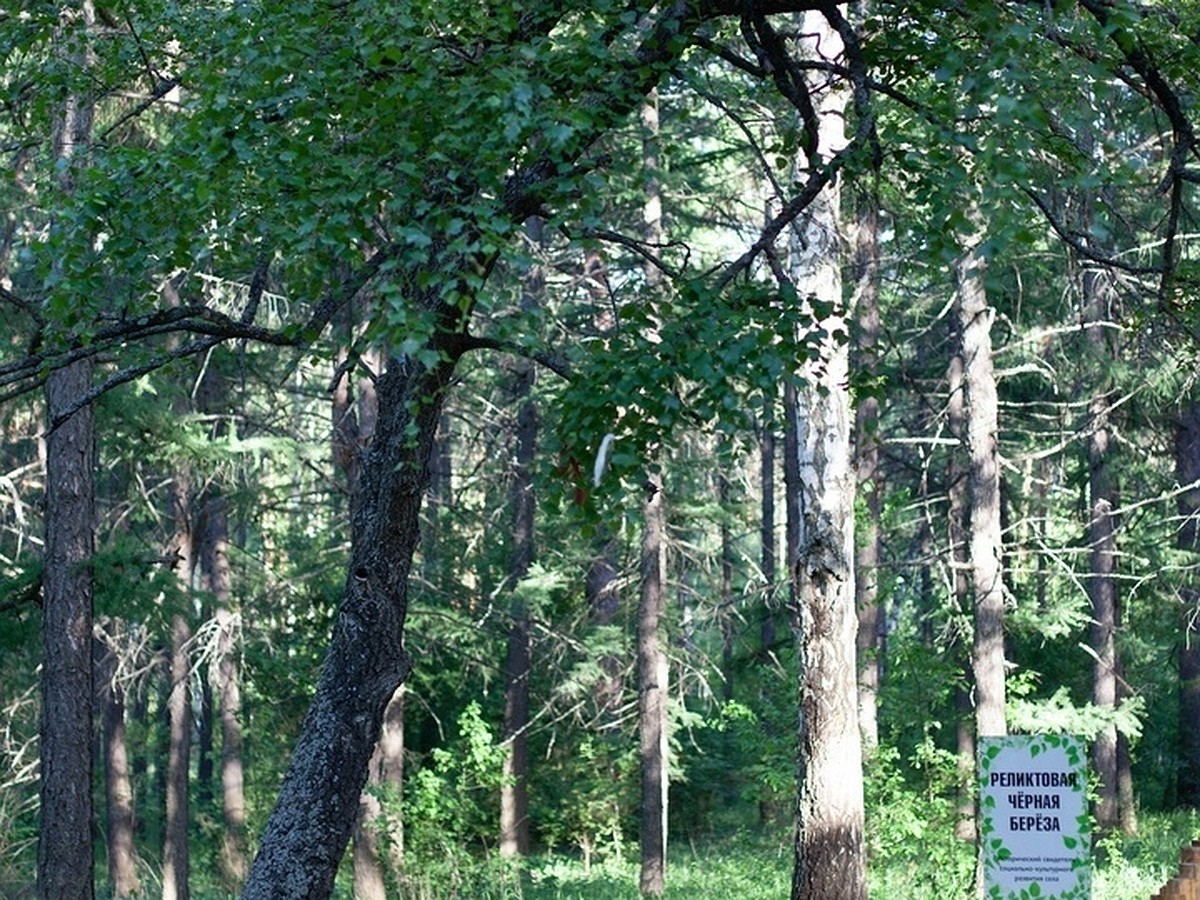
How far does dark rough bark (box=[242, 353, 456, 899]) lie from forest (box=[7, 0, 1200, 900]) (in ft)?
0.07

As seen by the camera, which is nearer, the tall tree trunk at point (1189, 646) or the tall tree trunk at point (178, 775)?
the tall tree trunk at point (178, 775)

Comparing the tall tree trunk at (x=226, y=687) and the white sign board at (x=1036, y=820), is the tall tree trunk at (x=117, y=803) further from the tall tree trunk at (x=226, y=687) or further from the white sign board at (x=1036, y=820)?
the white sign board at (x=1036, y=820)

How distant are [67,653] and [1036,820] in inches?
277

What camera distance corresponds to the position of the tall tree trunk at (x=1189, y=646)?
24.9 m

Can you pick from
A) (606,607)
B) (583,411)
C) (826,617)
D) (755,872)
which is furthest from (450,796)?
(583,411)

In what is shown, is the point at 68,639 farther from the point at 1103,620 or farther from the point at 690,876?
the point at 1103,620

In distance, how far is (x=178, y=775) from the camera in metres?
23.1

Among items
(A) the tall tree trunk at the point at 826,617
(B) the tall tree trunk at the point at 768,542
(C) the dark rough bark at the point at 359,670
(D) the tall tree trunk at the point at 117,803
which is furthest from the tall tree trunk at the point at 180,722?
(C) the dark rough bark at the point at 359,670

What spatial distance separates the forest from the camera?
5.94 meters

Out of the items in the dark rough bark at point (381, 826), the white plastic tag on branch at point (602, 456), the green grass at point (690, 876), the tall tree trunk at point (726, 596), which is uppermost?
the tall tree trunk at point (726, 596)

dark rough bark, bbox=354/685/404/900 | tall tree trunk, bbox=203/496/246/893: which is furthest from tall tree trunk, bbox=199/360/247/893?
dark rough bark, bbox=354/685/404/900

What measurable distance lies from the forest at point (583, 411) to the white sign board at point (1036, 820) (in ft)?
6.06

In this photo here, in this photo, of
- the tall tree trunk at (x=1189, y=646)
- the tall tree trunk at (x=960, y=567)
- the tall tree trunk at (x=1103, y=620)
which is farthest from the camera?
the tall tree trunk at (x=1189, y=646)

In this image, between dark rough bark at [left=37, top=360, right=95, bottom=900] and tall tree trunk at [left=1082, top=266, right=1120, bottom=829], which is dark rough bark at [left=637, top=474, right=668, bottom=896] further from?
dark rough bark at [left=37, top=360, right=95, bottom=900]
